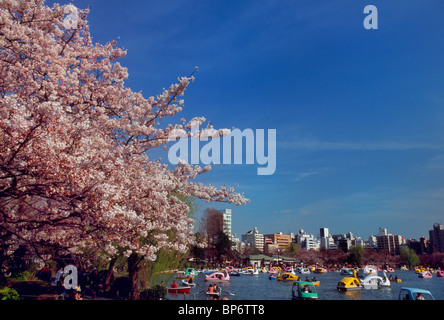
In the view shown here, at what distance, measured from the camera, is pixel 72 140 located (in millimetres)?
Answer: 7379

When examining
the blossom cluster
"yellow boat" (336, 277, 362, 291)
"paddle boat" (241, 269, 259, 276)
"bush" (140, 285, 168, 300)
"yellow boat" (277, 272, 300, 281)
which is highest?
the blossom cluster

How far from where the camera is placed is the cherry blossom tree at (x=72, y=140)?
254 inches

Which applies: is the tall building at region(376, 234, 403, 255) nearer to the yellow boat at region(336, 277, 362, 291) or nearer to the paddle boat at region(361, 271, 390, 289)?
the paddle boat at region(361, 271, 390, 289)

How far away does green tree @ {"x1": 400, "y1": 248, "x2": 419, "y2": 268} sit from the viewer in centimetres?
12000

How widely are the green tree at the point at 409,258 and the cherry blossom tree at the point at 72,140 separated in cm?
13396

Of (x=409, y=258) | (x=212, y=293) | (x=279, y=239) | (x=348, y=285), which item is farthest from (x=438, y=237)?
(x=212, y=293)

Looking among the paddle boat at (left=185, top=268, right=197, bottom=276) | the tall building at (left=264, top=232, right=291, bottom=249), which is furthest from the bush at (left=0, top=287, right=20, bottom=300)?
the tall building at (left=264, top=232, right=291, bottom=249)

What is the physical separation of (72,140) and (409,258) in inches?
5525

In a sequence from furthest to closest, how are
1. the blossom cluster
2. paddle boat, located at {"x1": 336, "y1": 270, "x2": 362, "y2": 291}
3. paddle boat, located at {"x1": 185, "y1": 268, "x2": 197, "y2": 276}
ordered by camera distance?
paddle boat, located at {"x1": 185, "y1": 268, "x2": 197, "y2": 276} < paddle boat, located at {"x1": 336, "y1": 270, "x2": 362, "y2": 291} < the blossom cluster

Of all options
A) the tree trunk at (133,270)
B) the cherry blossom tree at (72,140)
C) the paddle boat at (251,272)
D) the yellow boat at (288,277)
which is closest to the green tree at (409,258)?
the paddle boat at (251,272)

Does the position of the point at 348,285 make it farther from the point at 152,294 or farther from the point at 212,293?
the point at 152,294

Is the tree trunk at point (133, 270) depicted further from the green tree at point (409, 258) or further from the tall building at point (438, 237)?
the tall building at point (438, 237)

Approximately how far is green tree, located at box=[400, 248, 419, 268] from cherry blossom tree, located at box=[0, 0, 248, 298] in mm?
133962
